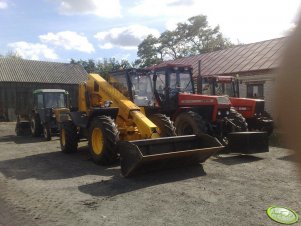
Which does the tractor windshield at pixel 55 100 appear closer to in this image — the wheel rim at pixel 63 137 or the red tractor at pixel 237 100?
the wheel rim at pixel 63 137

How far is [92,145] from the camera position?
8938 mm

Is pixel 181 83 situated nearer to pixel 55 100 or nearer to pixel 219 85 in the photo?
pixel 219 85

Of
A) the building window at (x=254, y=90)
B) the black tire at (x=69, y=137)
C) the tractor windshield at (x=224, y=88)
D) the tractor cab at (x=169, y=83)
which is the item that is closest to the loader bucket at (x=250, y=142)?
the tractor cab at (x=169, y=83)

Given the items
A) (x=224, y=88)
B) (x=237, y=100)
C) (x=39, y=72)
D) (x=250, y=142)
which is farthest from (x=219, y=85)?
(x=39, y=72)

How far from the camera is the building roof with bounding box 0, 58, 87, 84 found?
103 ft

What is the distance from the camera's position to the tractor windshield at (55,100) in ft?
52.8

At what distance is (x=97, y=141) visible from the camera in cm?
887

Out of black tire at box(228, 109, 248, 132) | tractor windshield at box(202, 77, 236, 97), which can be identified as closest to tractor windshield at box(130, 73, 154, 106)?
black tire at box(228, 109, 248, 132)

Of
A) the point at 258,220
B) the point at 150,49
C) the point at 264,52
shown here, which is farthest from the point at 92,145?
the point at 150,49

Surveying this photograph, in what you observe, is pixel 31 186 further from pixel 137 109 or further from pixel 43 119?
pixel 43 119

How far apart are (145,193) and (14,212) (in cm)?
211

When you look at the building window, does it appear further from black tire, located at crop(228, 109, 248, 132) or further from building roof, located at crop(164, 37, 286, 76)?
black tire, located at crop(228, 109, 248, 132)

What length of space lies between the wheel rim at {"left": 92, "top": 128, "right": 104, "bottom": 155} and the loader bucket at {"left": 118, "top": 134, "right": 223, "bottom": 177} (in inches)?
57.7

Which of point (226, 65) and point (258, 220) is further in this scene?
point (226, 65)
